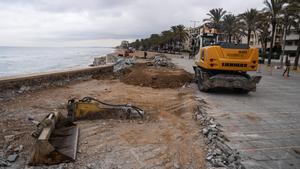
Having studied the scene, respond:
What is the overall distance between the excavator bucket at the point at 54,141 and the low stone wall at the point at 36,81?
649 cm

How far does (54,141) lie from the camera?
709cm

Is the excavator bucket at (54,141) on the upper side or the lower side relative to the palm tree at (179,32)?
lower

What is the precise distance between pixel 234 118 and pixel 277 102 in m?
3.65

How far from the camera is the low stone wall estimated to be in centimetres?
1384

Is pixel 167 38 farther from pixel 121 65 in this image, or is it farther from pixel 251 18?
pixel 121 65

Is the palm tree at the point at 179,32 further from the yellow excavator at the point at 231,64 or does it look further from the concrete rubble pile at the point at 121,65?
the yellow excavator at the point at 231,64

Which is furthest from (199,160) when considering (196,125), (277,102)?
(277,102)

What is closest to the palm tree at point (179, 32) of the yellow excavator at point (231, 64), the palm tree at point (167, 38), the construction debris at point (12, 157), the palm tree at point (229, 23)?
the palm tree at point (167, 38)

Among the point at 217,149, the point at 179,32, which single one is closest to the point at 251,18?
the point at 179,32

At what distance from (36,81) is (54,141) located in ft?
31.9

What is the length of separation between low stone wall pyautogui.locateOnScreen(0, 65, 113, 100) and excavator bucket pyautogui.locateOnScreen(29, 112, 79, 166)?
6492 millimetres

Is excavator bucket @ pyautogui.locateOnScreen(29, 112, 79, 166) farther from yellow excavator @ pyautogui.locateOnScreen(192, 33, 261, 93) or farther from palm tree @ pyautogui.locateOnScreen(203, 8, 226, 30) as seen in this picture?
palm tree @ pyautogui.locateOnScreen(203, 8, 226, 30)

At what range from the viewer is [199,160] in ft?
20.3

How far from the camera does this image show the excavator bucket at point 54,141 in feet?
19.9
